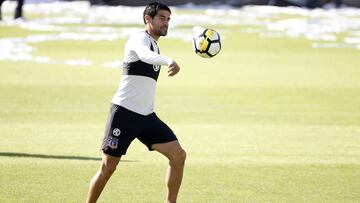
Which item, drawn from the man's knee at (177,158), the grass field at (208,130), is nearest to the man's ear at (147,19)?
the man's knee at (177,158)

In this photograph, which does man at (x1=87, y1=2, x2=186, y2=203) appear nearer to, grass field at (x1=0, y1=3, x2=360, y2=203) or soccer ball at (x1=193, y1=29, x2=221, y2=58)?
soccer ball at (x1=193, y1=29, x2=221, y2=58)

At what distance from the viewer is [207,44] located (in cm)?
1288

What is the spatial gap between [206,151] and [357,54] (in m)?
28.8

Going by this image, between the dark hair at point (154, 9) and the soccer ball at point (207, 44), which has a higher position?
the dark hair at point (154, 9)

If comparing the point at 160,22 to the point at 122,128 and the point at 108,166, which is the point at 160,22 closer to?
the point at 122,128

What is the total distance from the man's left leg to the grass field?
1.21 m

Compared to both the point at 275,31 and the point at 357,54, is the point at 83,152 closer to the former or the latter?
the point at 357,54

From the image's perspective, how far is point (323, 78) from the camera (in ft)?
115

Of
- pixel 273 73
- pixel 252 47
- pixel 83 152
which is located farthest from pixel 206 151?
pixel 252 47

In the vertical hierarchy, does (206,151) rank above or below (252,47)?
above

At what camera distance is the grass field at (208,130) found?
46.1ft

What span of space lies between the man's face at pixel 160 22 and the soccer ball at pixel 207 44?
3.99ft

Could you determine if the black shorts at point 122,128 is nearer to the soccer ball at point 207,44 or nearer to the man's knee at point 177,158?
the man's knee at point 177,158

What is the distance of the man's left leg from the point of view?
11828 mm
